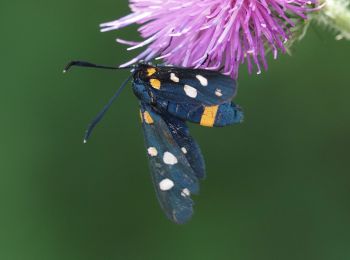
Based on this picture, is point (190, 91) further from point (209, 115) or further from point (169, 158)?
point (169, 158)

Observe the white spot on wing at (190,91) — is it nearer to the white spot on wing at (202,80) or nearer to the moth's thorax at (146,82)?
the white spot on wing at (202,80)

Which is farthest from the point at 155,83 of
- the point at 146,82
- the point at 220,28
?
the point at 220,28

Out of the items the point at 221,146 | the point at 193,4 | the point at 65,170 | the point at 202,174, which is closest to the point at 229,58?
the point at 193,4

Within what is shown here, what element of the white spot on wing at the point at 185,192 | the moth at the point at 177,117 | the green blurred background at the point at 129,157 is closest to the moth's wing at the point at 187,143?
the moth at the point at 177,117

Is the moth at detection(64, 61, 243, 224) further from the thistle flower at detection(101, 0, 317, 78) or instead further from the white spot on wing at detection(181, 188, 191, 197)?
the thistle flower at detection(101, 0, 317, 78)

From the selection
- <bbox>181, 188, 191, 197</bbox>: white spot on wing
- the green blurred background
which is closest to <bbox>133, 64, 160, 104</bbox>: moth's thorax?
<bbox>181, 188, 191, 197</bbox>: white spot on wing
